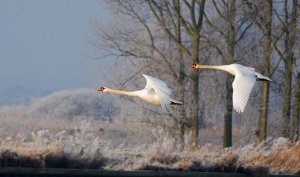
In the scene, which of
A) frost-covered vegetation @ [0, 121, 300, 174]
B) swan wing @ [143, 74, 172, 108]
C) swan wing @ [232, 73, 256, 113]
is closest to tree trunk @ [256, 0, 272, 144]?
frost-covered vegetation @ [0, 121, 300, 174]

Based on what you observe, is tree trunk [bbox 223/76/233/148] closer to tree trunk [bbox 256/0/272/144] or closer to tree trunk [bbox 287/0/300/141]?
tree trunk [bbox 256/0/272/144]

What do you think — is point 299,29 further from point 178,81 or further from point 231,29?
point 178,81

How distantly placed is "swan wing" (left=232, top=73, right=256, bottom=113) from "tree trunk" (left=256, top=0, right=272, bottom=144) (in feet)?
50.7

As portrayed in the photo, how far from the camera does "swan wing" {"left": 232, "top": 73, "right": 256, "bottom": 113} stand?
18.7 meters

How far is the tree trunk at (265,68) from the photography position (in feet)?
117

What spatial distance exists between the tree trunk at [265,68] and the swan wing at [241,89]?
15.5 meters

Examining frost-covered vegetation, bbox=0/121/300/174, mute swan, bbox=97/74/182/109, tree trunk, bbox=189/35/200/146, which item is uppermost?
tree trunk, bbox=189/35/200/146

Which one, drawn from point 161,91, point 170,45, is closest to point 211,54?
point 170,45

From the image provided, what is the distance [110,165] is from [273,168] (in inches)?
156

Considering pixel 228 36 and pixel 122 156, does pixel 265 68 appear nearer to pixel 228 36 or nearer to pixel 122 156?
pixel 228 36

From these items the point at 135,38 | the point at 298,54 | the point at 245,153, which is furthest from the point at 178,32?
the point at 245,153

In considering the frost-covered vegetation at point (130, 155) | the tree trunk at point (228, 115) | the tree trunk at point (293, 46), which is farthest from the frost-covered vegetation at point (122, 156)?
the tree trunk at point (228, 115)

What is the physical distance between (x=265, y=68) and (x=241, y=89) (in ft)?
53.7

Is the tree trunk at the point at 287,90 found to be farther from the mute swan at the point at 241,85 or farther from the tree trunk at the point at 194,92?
the mute swan at the point at 241,85
